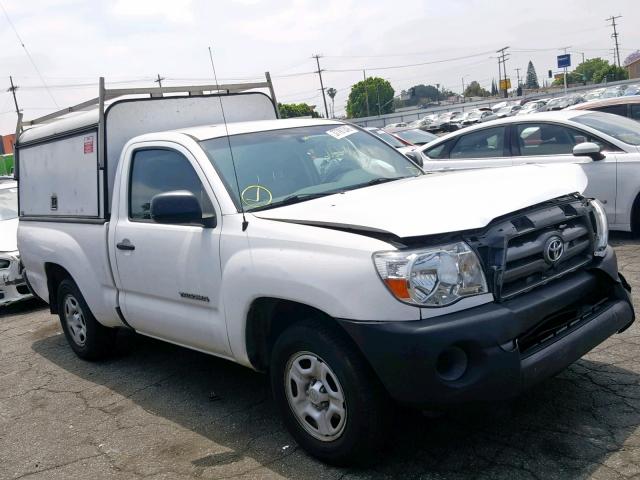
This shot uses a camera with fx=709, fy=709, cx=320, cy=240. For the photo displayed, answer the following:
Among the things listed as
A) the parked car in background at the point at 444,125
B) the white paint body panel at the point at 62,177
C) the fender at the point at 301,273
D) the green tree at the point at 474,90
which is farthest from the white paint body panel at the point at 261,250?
the green tree at the point at 474,90

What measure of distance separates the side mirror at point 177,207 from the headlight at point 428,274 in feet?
4.32

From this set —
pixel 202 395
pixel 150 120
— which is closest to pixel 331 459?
pixel 202 395

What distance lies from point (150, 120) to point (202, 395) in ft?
7.23

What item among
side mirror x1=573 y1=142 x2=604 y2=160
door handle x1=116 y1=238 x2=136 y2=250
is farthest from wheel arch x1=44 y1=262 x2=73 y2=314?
side mirror x1=573 y1=142 x2=604 y2=160

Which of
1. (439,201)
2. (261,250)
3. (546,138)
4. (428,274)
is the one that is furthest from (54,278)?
(546,138)

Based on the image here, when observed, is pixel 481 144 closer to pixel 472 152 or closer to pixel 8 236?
pixel 472 152

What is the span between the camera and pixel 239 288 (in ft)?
12.7

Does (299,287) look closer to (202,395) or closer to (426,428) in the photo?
(426,428)

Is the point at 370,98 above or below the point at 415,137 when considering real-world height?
above

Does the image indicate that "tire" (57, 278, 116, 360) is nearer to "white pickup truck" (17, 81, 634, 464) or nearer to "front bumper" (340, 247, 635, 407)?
"white pickup truck" (17, 81, 634, 464)

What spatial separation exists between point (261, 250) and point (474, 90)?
16185cm

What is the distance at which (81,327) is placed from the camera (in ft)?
19.8

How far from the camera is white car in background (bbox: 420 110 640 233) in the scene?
7660mm

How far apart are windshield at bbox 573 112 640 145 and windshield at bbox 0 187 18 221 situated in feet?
24.5
